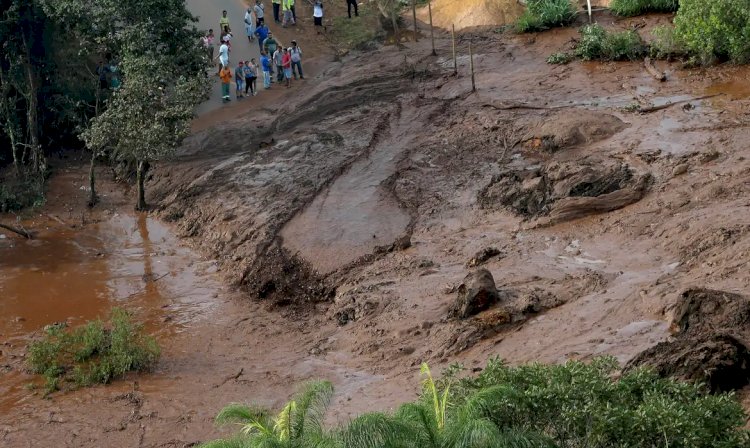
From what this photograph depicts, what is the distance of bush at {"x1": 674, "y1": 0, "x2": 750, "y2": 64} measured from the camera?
23.5 meters

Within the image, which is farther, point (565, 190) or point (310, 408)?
point (565, 190)

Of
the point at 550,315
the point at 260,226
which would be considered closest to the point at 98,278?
the point at 260,226

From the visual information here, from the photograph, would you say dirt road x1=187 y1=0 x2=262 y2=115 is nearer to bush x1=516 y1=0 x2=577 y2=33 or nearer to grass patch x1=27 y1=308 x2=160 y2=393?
bush x1=516 y1=0 x2=577 y2=33

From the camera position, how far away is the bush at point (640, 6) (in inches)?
1134

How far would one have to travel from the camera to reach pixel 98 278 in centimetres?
2023

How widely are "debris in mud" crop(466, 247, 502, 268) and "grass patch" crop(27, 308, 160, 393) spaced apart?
5.67m

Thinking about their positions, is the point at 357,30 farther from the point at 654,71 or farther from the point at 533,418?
the point at 533,418

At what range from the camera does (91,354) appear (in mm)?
16703

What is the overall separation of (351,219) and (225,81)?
9.85 meters

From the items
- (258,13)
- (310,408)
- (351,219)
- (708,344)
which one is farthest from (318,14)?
(310,408)

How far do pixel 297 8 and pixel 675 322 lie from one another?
975 inches

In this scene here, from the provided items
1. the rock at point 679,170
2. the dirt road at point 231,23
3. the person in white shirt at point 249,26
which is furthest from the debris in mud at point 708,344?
the person in white shirt at point 249,26

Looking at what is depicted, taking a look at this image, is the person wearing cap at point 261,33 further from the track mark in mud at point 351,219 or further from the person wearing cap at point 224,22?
the track mark in mud at point 351,219

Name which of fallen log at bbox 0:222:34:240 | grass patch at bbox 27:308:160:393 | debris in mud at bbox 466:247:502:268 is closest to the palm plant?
grass patch at bbox 27:308:160:393
